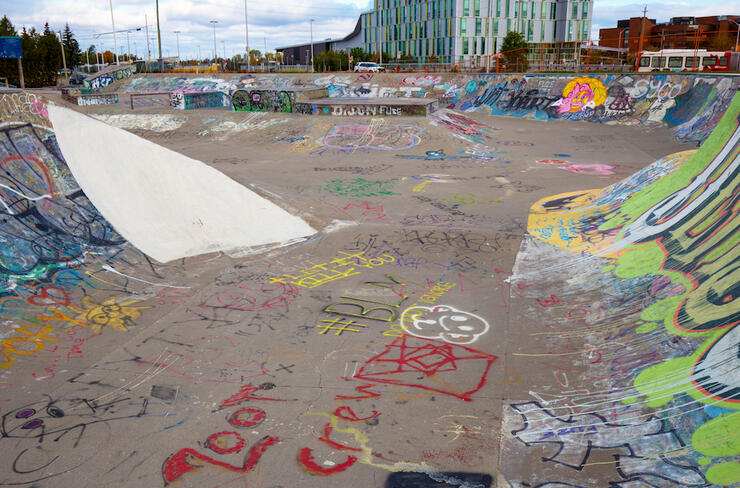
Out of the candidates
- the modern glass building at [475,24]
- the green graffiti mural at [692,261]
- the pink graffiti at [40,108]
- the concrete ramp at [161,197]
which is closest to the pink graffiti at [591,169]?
the green graffiti mural at [692,261]

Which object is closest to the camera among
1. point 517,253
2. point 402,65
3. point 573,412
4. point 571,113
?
point 573,412

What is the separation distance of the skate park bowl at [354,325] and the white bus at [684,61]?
27.8 metres

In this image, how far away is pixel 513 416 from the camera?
18.2 ft

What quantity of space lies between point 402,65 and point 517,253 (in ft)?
179

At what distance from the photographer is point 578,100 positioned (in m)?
33.1

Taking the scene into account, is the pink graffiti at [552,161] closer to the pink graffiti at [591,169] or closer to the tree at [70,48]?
the pink graffiti at [591,169]

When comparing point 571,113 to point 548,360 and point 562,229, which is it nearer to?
point 562,229

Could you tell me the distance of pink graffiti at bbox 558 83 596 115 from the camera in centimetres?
3272

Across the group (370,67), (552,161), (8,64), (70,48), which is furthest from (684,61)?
(70,48)

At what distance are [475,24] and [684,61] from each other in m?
48.2

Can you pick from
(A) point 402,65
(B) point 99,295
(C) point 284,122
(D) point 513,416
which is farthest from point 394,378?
(A) point 402,65

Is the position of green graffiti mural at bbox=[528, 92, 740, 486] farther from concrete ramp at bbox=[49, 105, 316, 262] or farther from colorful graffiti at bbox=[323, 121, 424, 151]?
colorful graffiti at bbox=[323, 121, 424, 151]

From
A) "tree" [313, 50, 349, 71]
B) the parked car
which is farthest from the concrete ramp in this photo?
"tree" [313, 50, 349, 71]

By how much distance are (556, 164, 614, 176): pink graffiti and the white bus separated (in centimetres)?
2187
